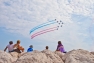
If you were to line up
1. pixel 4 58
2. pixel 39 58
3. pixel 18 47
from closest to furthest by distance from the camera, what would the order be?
pixel 39 58 → pixel 4 58 → pixel 18 47

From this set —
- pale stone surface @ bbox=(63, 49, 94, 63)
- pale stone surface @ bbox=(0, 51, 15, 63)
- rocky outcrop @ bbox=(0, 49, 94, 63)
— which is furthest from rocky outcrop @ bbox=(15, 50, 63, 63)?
pale stone surface @ bbox=(0, 51, 15, 63)

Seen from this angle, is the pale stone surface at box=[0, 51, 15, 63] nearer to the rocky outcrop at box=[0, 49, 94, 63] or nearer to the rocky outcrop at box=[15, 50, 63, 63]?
the rocky outcrop at box=[0, 49, 94, 63]

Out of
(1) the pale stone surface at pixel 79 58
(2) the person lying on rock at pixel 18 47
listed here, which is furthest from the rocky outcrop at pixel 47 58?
(2) the person lying on rock at pixel 18 47

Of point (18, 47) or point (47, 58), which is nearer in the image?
point (47, 58)

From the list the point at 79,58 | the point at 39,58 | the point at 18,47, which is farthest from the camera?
the point at 18,47

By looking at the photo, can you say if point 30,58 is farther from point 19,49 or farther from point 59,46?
point 59,46

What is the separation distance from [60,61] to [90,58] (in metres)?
1.71

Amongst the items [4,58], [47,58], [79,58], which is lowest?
[79,58]

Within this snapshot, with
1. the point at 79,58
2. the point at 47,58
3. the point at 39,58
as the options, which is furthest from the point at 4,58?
the point at 79,58

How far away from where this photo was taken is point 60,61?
1059 centimetres

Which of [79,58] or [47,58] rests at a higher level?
[47,58]

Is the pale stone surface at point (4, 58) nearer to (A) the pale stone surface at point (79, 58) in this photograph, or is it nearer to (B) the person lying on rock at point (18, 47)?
(A) the pale stone surface at point (79, 58)

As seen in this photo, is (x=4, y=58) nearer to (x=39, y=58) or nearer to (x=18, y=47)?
(x=39, y=58)

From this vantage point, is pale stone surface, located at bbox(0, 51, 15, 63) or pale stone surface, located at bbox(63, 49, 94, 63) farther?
pale stone surface, located at bbox(0, 51, 15, 63)
